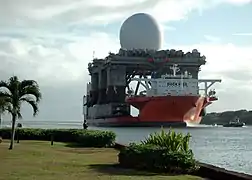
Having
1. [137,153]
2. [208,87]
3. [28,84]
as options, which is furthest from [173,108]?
[137,153]

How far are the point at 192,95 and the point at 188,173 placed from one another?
241ft

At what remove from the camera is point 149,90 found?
9512 centimetres

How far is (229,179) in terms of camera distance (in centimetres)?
1602

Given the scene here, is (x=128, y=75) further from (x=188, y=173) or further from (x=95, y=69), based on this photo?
(x=188, y=173)

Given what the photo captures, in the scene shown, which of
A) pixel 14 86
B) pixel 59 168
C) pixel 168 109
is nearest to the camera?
pixel 59 168

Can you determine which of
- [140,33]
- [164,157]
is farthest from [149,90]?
[164,157]

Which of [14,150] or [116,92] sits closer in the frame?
[14,150]

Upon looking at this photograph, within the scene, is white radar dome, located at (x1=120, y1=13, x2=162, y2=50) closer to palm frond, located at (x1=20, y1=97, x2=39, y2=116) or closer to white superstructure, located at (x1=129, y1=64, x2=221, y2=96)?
white superstructure, located at (x1=129, y1=64, x2=221, y2=96)

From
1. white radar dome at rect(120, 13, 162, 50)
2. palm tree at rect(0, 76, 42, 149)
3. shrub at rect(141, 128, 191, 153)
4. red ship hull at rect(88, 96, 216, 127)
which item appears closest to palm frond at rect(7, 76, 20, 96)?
palm tree at rect(0, 76, 42, 149)

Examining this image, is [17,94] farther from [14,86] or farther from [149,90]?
[149,90]

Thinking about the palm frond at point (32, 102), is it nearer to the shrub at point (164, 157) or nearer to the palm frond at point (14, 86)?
the palm frond at point (14, 86)

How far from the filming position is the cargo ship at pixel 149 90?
92.8 m

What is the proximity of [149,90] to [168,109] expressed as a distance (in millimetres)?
5208

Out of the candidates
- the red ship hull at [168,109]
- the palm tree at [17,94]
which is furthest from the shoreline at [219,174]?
the red ship hull at [168,109]
